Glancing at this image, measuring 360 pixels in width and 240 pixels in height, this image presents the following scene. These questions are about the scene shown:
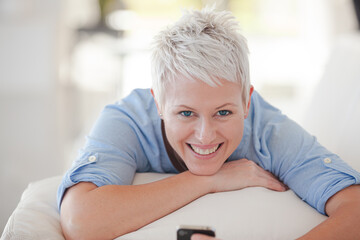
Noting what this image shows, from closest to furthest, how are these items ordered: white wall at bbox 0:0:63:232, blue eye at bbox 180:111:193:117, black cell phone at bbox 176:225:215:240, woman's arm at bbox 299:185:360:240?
black cell phone at bbox 176:225:215:240 → woman's arm at bbox 299:185:360:240 → blue eye at bbox 180:111:193:117 → white wall at bbox 0:0:63:232

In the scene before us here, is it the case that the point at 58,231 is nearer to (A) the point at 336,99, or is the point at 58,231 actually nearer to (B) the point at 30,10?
(A) the point at 336,99

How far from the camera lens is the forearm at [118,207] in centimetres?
107

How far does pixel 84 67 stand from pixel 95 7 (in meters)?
0.71

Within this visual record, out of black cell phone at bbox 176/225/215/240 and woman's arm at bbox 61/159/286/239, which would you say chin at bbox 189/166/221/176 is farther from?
black cell phone at bbox 176/225/215/240

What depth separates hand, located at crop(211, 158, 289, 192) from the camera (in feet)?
3.94

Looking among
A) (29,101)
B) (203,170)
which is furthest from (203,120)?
(29,101)

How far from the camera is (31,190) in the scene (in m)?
1.34

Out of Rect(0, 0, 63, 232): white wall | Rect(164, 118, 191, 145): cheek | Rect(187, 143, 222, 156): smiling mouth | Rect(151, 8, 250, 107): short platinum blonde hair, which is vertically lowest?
Rect(0, 0, 63, 232): white wall

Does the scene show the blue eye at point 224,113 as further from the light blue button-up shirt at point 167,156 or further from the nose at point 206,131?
the light blue button-up shirt at point 167,156

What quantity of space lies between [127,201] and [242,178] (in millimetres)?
342

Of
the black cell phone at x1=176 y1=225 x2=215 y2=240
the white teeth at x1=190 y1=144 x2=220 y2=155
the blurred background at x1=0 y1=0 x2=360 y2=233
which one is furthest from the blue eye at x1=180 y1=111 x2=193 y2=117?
the blurred background at x1=0 y1=0 x2=360 y2=233

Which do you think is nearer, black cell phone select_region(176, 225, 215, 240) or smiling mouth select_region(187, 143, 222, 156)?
black cell phone select_region(176, 225, 215, 240)

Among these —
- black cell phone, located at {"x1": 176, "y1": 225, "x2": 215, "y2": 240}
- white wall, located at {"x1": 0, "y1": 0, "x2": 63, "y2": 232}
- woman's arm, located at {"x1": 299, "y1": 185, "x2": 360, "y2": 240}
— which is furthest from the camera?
white wall, located at {"x1": 0, "y1": 0, "x2": 63, "y2": 232}

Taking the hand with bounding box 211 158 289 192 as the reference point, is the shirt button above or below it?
above
